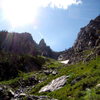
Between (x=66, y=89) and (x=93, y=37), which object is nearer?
(x=66, y=89)

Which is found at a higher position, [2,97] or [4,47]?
[4,47]

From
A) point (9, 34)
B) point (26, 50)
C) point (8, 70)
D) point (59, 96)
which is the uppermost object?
point (9, 34)

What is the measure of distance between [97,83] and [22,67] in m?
53.2

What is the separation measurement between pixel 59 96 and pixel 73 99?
3.65 m

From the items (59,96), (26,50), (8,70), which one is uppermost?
(26,50)

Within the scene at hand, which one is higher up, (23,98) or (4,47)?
(4,47)

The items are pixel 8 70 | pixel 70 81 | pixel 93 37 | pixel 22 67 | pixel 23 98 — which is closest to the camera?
pixel 23 98

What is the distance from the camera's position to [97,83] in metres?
24.6

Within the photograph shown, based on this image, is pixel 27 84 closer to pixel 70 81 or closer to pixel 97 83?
pixel 70 81

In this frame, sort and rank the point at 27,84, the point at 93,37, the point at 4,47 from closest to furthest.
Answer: the point at 27,84 → the point at 4,47 → the point at 93,37

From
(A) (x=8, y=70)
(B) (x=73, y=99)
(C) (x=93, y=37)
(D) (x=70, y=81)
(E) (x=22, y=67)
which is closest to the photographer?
(B) (x=73, y=99)

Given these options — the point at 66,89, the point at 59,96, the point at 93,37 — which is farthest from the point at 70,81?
the point at 93,37

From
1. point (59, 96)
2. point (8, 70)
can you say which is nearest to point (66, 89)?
point (59, 96)

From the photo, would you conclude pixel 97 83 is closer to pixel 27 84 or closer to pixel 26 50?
pixel 27 84
